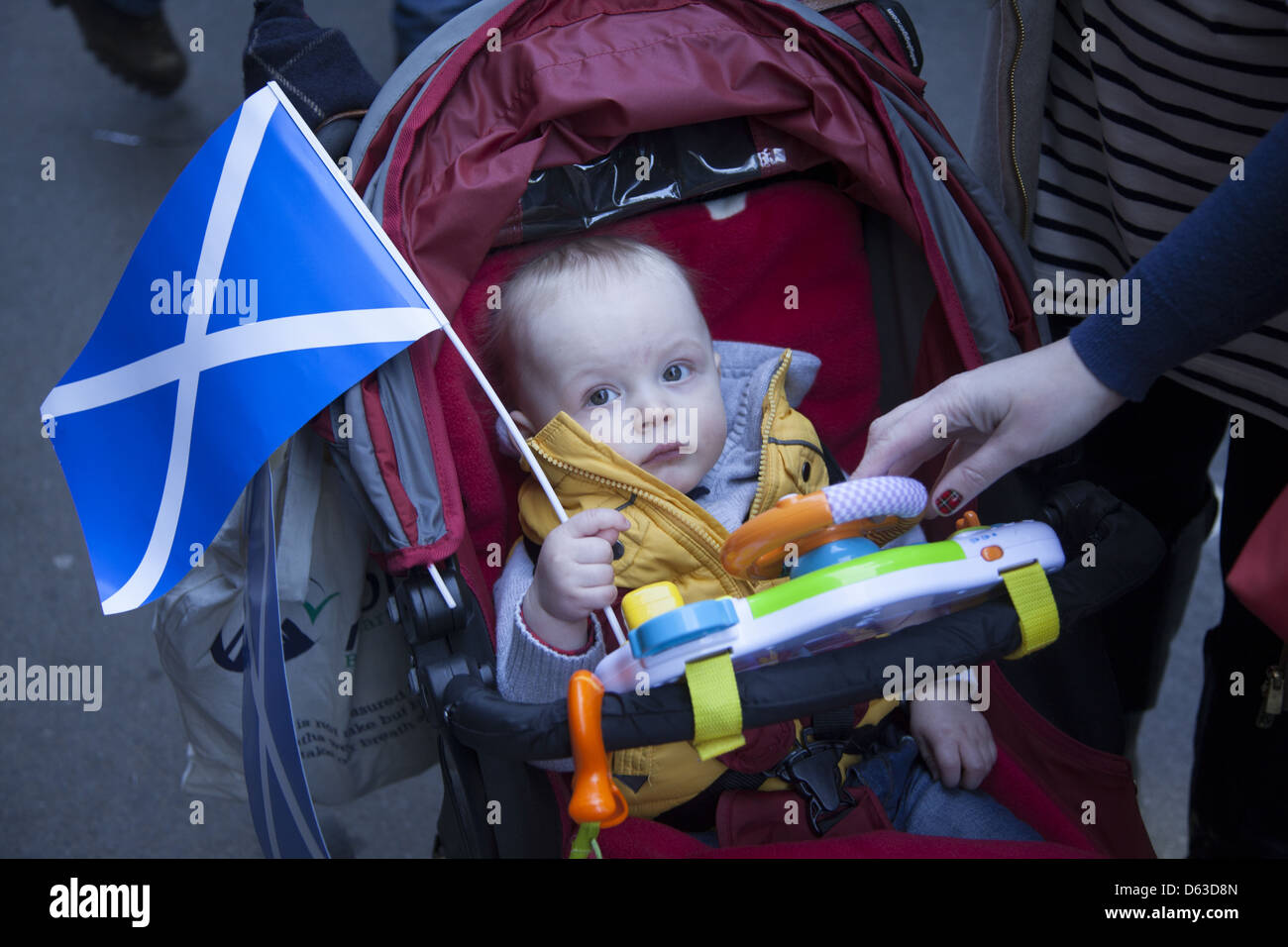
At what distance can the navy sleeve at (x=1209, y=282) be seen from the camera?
2.41 feet

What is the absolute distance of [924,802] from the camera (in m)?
1.10

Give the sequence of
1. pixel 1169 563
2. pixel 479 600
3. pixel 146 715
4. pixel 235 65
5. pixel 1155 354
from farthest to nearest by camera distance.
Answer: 1. pixel 235 65
2. pixel 146 715
3. pixel 1169 563
4. pixel 479 600
5. pixel 1155 354

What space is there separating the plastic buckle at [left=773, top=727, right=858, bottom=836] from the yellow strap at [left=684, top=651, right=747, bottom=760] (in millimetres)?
278

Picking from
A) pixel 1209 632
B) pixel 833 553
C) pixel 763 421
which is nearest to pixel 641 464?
pixel 763 421

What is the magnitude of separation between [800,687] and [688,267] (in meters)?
0.63

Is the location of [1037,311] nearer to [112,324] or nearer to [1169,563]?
[1169,563]

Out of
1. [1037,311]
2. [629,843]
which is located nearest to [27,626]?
[629,843]

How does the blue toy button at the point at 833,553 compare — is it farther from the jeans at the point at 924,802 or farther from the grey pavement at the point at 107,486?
the grey pavement at the point at 107,486

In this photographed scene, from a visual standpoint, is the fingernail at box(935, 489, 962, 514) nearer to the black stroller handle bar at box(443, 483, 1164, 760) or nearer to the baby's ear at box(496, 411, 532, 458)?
the black stroller handle bar at box(443, 483, 1164, 760)

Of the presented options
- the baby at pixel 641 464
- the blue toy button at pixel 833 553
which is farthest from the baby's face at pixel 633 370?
the blue toy button at pixel 833 553

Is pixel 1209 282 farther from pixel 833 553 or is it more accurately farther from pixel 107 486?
pixel 107 486

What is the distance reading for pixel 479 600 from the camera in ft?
3.39
